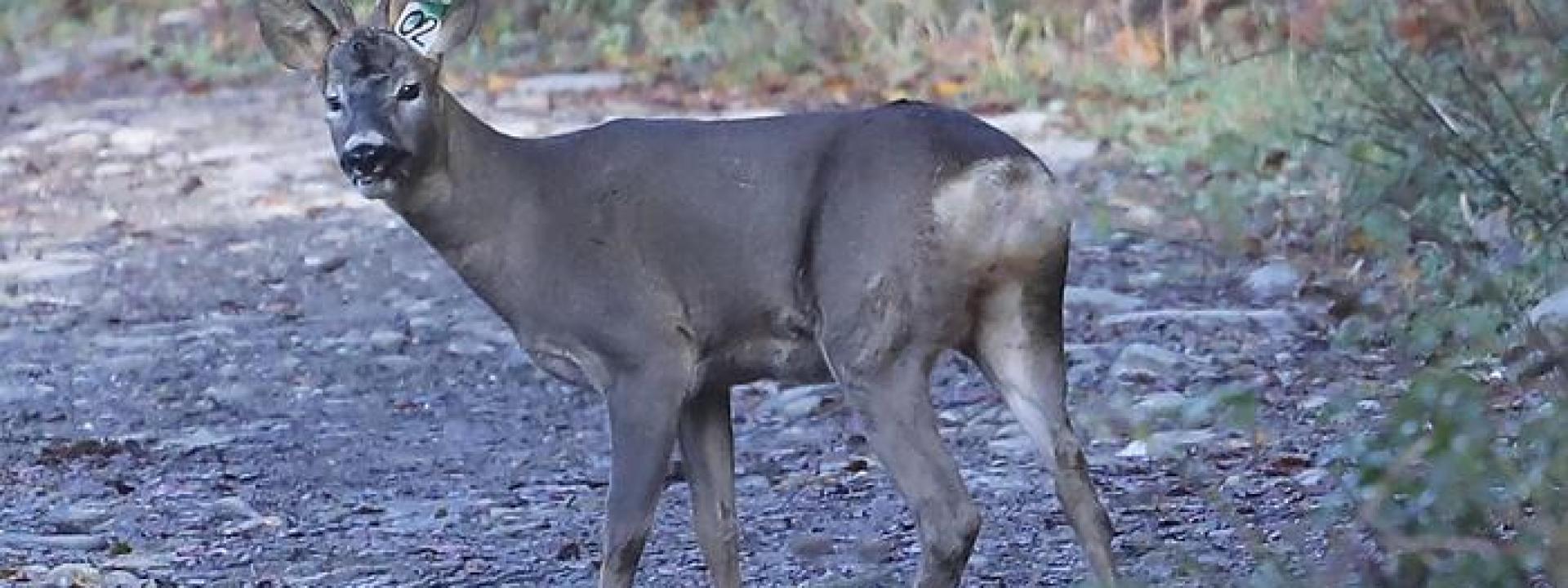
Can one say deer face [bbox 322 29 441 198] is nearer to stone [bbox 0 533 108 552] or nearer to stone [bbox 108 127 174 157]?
stone [bbox 0 533 108 552]

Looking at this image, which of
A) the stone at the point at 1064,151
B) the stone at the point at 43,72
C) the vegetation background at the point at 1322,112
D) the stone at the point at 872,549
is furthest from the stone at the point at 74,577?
the stone at the point at 43,72

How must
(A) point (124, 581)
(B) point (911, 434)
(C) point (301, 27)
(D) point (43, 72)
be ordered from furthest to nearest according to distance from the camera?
(D) point (43, 72)
(A) point (124, 581)
(C) point (301, 27)
(B) point (911, 434)

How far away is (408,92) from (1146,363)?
302 cm

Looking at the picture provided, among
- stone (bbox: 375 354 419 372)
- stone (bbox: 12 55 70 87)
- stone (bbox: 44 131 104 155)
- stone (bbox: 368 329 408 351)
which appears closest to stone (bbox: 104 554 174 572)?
stone (bbox: 375 354 419 372)

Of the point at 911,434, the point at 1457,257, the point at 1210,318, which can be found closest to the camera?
the point at 1457,257

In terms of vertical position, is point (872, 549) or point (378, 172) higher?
point (378, 172)

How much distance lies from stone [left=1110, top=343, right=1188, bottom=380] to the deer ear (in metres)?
2.92

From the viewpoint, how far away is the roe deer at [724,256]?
620 centimetres

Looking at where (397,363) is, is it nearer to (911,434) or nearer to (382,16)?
(382,16)

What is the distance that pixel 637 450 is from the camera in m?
6.30

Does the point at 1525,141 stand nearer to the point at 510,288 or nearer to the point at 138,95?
the point at 510,288

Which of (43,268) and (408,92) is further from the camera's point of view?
(43,268)

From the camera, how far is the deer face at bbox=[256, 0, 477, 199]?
21.3 feet

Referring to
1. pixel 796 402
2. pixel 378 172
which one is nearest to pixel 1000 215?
pixel 378 172
